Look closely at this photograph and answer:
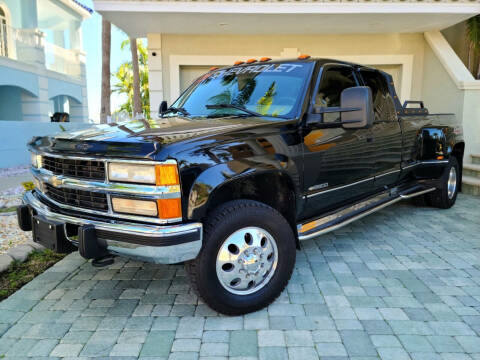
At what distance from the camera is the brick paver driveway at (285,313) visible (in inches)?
92.7

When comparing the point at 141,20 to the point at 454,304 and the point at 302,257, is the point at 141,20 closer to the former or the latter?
the point at 302,257

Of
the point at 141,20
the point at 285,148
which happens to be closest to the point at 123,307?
the point at 285,148

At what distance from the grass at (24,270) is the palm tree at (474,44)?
33.7ft

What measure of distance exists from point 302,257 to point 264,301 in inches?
45.4

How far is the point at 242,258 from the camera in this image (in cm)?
267

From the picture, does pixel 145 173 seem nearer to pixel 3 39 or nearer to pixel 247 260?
pixel 247 260

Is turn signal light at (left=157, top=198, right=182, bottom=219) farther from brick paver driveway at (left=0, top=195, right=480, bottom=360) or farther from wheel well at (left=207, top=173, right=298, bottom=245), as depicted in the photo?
brick paver driveway at (left=0, top=195, right=480, bottom=360)

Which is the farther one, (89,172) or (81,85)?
(81,85)

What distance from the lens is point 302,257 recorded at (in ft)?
12.6

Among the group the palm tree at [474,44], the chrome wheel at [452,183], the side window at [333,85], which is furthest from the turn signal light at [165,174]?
the palm tree at [474,44]

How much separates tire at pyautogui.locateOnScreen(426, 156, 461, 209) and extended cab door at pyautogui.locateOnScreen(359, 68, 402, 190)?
1410 millimetres

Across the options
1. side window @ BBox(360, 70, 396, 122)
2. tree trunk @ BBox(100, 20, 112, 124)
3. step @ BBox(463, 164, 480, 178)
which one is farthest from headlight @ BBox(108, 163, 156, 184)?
tree trunk @ BBox(100, 20, 112, 124)

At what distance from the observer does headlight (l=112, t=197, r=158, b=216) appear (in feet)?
7.48

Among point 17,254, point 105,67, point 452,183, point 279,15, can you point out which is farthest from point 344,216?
point 105,67
